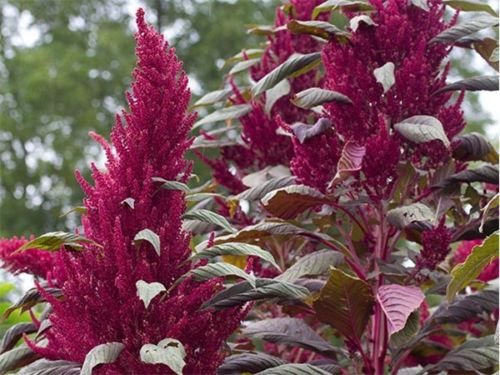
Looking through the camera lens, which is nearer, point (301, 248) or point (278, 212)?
point (278, 212)

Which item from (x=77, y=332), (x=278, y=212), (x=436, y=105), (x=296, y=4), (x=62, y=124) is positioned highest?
(x=62, y=124)

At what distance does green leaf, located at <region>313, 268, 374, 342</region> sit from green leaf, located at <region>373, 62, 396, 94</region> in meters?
0.40

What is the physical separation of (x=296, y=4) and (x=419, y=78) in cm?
68

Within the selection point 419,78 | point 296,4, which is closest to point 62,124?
point 296,4

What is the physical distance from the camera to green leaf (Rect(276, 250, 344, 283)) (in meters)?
1.91

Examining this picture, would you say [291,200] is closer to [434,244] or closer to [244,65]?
[434,244]

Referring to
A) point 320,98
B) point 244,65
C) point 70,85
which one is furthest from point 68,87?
point 320,98

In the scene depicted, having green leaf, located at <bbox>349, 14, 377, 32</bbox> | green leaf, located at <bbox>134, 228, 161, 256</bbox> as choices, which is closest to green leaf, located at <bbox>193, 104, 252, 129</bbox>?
green leaf, located at <bbox>349, 14, 377, 32</bbox>

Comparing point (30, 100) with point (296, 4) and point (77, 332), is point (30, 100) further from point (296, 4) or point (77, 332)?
point (77, 332)

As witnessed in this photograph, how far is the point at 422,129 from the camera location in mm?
1823

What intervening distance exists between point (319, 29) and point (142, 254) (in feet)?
2.43

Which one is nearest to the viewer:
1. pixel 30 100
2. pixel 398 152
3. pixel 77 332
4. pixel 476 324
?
pixel 77 332

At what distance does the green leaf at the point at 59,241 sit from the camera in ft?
5.00

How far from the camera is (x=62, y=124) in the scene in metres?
10.3
